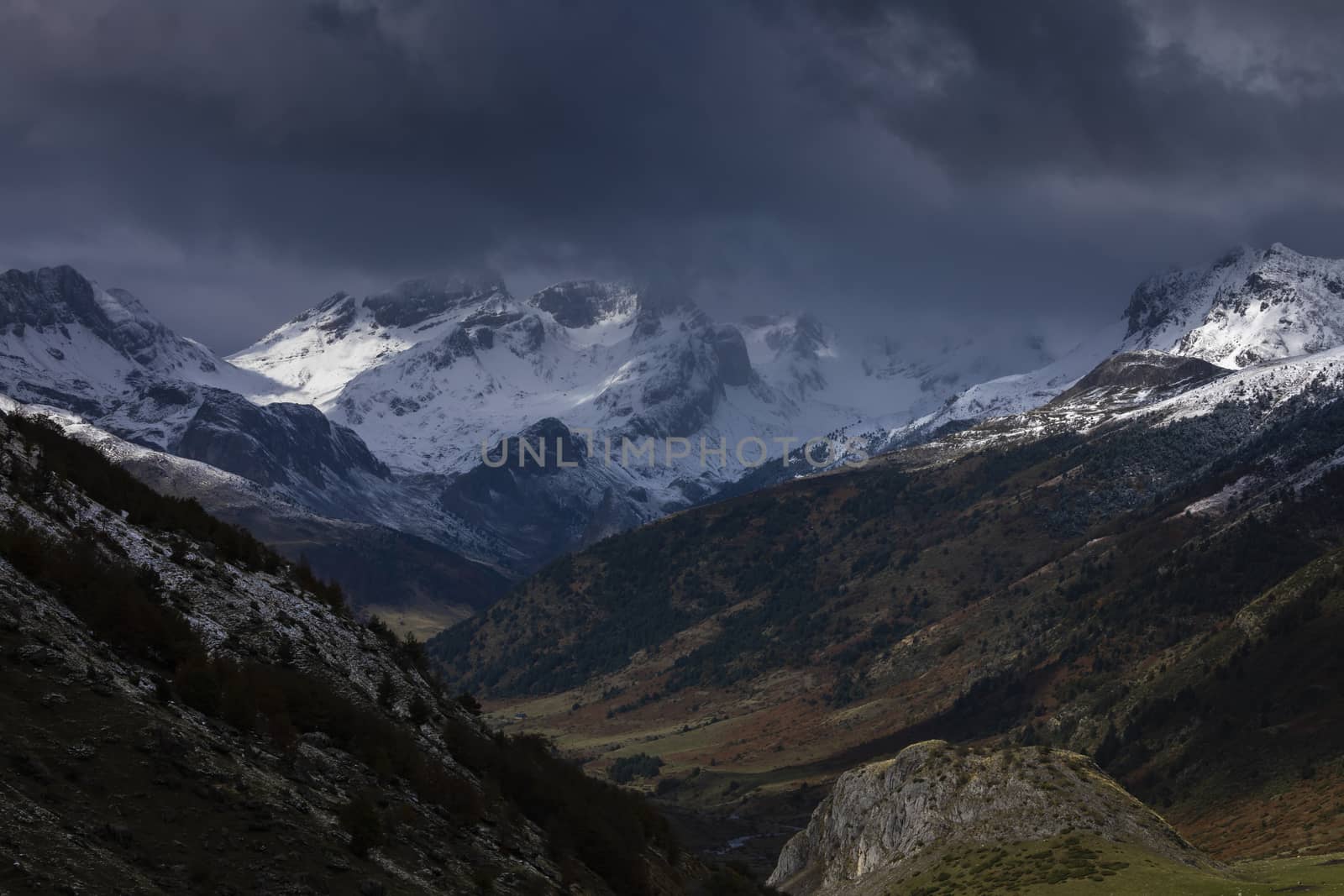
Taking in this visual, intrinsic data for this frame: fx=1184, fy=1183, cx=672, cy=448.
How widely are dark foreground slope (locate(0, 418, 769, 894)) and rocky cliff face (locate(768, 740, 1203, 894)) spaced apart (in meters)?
30.5

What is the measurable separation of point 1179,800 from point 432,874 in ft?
523

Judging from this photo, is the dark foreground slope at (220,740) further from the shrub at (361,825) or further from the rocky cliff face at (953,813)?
the rocky cliff face at (953,813)

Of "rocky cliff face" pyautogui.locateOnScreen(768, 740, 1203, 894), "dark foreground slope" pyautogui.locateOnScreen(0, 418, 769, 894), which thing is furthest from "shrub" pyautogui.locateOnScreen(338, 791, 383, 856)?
"rocky cliff face" pyautogui.locateOnScreen(768, 740, 1203, 894)

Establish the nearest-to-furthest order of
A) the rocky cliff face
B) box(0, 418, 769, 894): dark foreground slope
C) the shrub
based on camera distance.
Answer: box(0, 418, 769, 894): dark foreground slope < the shrub < the rocky cliff face

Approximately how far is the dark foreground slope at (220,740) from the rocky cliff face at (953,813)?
3046 centimetres

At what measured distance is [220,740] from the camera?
3142cm

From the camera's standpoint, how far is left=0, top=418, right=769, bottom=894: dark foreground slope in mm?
24844

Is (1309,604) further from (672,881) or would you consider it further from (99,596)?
(99,596)

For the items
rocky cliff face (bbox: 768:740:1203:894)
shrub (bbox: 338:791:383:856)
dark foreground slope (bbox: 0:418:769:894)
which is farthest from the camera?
rocky cliff face (bbox: 768:740:1203:894)

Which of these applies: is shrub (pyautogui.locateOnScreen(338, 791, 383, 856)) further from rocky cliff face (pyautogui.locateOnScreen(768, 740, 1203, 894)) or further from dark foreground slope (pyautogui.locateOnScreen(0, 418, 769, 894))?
rocky cliff face (pyautogui.locateOnScreen(768, 740, 1203, 894))

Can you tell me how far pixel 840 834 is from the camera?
9838cm

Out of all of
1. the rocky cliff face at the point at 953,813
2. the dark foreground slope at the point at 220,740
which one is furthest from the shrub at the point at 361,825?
the rocky cliff face at the point at 953,813

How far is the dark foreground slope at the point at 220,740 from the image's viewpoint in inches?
978

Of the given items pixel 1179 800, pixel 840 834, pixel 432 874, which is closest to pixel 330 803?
pixel 432 874
